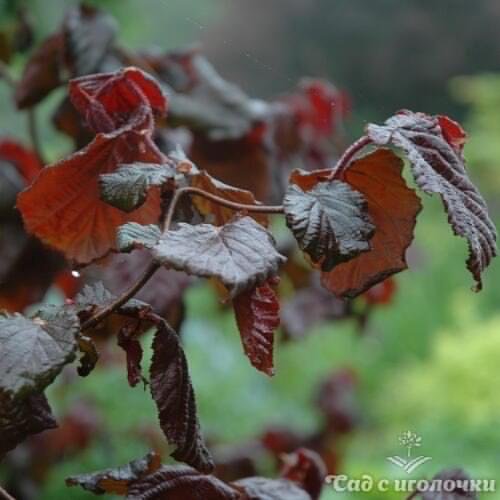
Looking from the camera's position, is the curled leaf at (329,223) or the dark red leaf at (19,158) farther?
the dark red leaf at (19,158)

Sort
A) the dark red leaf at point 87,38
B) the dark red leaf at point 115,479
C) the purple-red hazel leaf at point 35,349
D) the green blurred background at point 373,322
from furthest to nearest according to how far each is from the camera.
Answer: the green blurred background at point 373,322
the dark red leaf at point 87,38
the dark red leaf at point 115,479
the purple-red hazel leaf at point 35,349

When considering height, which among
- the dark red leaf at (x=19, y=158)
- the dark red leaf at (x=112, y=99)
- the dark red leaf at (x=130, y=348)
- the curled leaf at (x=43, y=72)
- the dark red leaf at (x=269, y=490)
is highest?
the curled leaf at (x=43, y=72)

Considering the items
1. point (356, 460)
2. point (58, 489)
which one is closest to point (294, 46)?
point (356, 460)

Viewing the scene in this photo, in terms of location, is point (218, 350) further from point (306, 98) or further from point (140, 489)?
point (140, 489)

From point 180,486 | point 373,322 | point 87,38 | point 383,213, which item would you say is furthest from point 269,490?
point 373,322

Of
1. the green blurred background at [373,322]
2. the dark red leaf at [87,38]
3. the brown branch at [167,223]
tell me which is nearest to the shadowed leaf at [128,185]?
the brown branch at [167,223]

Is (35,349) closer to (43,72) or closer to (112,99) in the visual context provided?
(112,99)

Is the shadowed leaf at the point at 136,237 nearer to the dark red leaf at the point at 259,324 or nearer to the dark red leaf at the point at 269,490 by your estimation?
the dark red leaf at the point at 259,324

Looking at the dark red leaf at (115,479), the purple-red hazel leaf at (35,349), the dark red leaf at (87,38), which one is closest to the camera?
the purple-red hazel leaf at (35,349)
